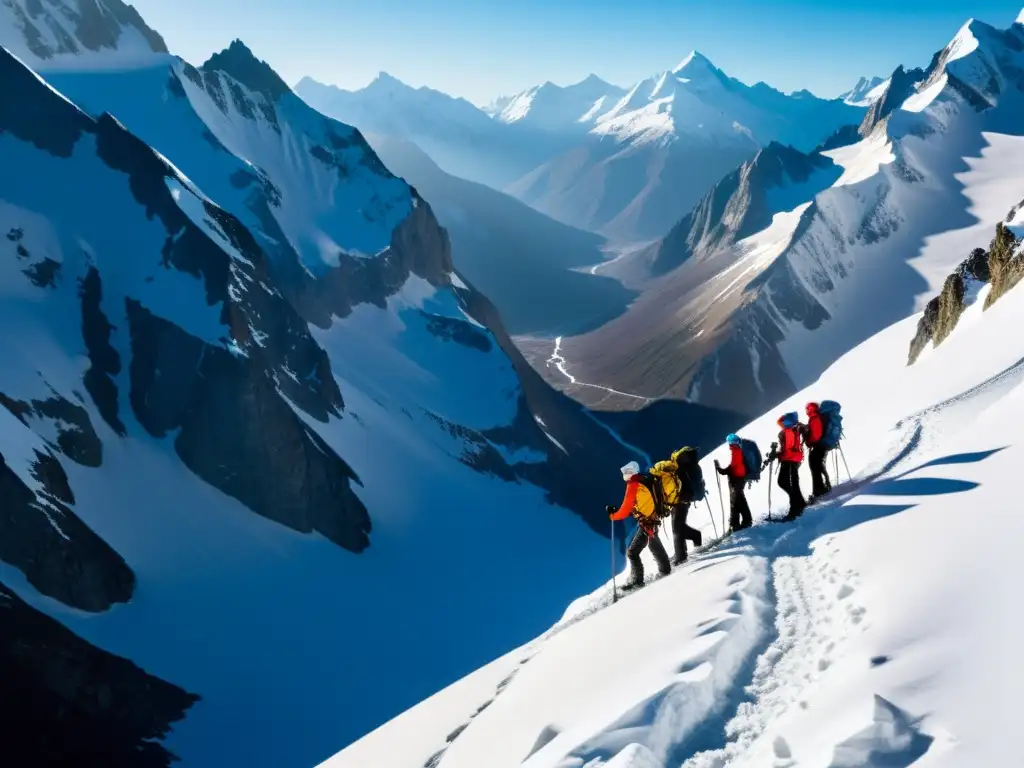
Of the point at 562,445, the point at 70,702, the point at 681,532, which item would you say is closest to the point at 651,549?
the point at 681,532

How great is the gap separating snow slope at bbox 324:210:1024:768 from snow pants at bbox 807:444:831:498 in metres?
1.44

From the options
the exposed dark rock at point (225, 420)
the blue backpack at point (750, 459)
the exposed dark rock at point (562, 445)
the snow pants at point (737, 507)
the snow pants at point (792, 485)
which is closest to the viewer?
the blue backpack at point (750, 459)

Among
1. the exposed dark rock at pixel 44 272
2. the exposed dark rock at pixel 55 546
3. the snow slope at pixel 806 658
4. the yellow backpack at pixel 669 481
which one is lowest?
the snow slope at pixel 806 658

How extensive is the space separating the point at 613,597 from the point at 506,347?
127m

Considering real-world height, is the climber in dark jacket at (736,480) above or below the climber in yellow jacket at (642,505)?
above

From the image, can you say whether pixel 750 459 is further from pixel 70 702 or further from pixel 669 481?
pixel 70 702

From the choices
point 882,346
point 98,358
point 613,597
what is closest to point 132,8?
point 98,358

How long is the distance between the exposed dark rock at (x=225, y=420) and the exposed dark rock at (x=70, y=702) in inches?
804

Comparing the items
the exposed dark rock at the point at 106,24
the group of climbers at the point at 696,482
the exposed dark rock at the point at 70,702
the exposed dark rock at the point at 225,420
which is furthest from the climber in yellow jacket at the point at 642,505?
the exposed dark rock at the point at 106,24

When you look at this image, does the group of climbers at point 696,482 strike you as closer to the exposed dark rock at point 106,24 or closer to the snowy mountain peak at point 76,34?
the snowy mountain peak at point 76,34

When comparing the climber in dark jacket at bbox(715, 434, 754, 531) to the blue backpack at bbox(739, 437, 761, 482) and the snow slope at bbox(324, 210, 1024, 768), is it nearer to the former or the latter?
the blue backpack at bbox(739, 437, 761, 482)

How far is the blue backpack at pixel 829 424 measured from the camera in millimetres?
20250

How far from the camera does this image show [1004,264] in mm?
38938

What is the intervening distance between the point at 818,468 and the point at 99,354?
186ft
